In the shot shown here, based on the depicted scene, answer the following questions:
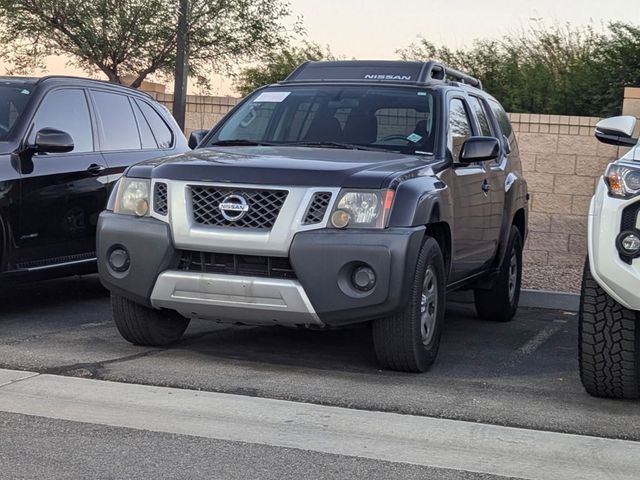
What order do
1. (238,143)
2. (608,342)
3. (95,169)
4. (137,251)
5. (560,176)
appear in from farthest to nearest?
(560,176)
(95,169)
(238,143)
(137,251)
(608,342)

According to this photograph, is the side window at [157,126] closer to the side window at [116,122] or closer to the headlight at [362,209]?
the side window at [116,122]

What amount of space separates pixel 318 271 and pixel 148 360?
126cm

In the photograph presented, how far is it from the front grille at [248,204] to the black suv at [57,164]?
1.87m

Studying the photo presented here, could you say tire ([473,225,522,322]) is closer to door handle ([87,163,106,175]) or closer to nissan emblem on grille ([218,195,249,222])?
door handle ([87,163,106,175])

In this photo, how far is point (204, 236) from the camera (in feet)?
21.1

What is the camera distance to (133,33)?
23.3m

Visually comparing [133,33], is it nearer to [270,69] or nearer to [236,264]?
[270,69]

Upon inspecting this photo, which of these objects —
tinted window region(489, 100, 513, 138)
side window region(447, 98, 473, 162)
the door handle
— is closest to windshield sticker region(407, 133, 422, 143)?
side window region(447, 98, 473, 162)

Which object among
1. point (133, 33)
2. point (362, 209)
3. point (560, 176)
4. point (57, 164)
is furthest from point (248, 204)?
point (133, 33)

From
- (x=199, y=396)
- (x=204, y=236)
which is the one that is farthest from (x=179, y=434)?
(x=204, y=236)

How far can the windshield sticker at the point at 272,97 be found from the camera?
26.2ft

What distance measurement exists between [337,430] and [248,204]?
1.62 m

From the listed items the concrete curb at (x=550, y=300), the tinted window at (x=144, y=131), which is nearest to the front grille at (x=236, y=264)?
the tinted window at (x=144, y=131)

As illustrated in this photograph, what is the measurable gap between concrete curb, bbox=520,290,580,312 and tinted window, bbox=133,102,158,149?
3.53 meters
